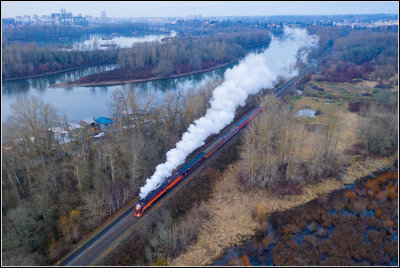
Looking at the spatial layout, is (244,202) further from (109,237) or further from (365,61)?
(365,61)

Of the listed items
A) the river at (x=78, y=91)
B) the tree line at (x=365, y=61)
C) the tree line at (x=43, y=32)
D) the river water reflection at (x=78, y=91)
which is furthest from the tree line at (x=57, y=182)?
the tree line at (x=43, y=32)

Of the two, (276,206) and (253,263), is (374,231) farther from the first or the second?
(253,263)

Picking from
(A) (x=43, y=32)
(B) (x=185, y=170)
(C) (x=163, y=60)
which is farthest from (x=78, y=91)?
(A) (x=43, y=32)

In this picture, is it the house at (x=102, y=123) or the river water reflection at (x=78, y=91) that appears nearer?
the house at (x=102, y=123)

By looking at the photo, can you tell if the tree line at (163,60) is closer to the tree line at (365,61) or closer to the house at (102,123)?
the tree line at (365,61)

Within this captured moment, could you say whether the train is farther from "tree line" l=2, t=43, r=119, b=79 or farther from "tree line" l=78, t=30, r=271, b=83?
"tree line" l=2, t=43, r=119, b=79

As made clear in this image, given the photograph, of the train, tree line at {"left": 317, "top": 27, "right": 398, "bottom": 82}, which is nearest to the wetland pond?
the train

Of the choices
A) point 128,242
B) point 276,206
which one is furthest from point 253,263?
point 128,242
